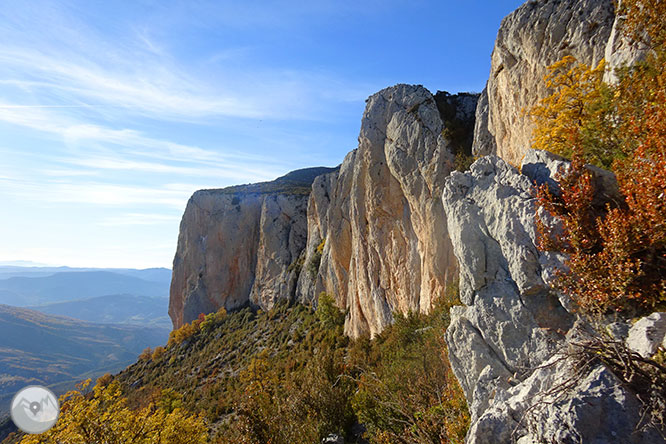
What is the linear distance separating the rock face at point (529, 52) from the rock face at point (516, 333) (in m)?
9.73

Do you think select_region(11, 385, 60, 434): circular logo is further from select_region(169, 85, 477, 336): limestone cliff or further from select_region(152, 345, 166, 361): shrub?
select_region(152, 345, 166, 361): shrub

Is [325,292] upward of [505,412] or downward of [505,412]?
downward

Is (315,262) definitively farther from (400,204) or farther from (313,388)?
(313,388)

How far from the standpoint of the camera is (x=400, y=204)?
89.3ft

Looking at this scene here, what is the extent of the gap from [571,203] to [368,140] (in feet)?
82.1

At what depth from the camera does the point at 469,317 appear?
24.0ft

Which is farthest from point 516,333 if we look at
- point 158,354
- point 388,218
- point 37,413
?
point 158,354

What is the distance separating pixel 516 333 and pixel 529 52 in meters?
15.9

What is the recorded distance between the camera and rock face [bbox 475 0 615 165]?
44.3ft

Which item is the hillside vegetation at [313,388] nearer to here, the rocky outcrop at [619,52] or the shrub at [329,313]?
the shrub at [329,313]

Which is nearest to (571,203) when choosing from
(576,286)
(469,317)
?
(576,286)

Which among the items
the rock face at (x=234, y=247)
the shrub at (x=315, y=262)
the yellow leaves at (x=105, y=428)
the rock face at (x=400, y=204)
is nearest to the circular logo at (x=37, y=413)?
the yellow leaves at (x=105, y=428)

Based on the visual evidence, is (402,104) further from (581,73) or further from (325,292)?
(325,292)

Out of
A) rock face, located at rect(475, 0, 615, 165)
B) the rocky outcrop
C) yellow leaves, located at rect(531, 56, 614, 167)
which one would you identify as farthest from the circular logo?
rock face, located at rect(475, 0, 615, 165)
